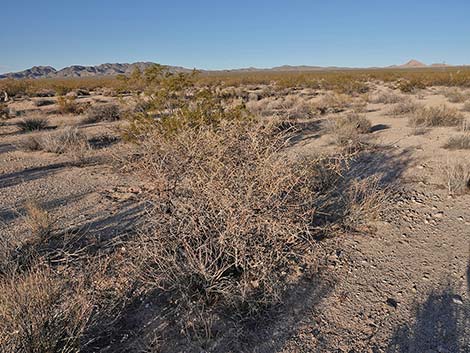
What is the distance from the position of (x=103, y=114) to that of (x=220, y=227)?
14137 millimetres

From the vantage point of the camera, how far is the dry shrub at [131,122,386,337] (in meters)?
3.42

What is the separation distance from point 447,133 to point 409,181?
5.56 metres

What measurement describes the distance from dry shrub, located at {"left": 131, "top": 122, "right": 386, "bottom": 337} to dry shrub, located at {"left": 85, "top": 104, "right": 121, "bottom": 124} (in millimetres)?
12708

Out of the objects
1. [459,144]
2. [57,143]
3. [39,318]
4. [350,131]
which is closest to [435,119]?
[459,144]

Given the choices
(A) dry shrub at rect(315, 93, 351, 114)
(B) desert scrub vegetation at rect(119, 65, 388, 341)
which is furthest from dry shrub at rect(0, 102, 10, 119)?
(B) desert scrub vegetation at rect(119, 65, 388, 341)

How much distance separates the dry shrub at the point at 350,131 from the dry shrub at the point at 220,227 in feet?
17.5

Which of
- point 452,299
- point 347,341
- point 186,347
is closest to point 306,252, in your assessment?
point 347,341

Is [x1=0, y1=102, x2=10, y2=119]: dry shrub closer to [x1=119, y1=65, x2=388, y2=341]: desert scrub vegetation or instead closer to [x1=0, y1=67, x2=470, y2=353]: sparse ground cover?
[x1=0, y1=67, x2=470, y2=353]: sparse ground cover

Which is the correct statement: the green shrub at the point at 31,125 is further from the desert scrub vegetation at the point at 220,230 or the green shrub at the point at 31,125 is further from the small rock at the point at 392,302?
the small rock at the point at 392,302

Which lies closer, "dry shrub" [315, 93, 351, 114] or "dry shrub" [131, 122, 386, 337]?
"dry shrub" [131, 122, 386, 337]

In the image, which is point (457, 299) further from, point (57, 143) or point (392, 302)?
point (57, 143)

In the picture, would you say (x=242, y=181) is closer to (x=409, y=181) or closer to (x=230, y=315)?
(x=230, y=315)

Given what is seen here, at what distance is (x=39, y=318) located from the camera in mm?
2576

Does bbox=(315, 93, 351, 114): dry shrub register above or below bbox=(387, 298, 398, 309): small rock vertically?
above
